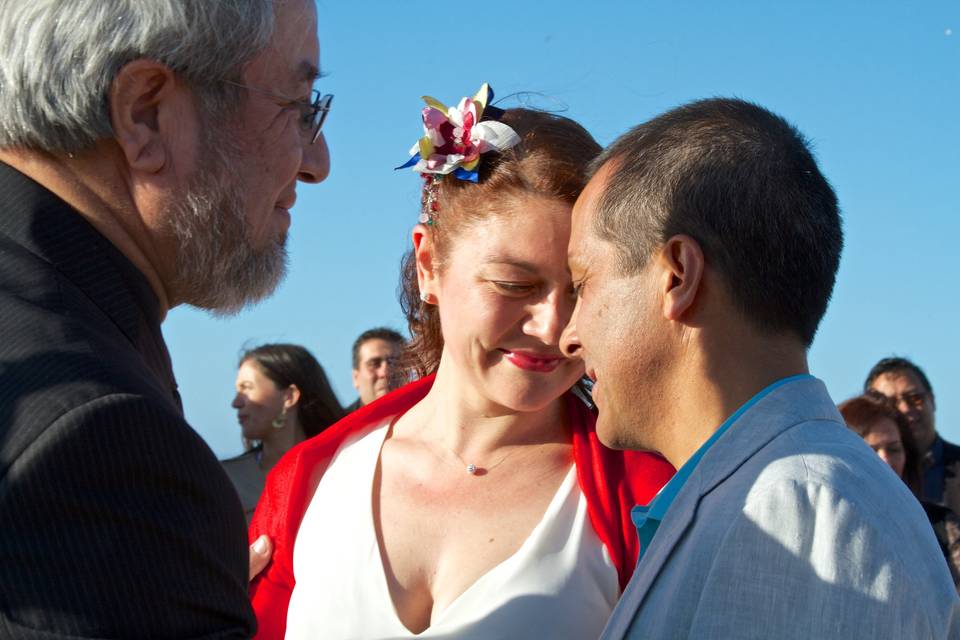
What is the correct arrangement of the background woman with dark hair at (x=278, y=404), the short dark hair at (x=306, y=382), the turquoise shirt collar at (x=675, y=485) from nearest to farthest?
the turquoise shirt collar at (x=675, y=485) < the background woman with dark hair at (x=278, y=404) < the short dark hair at (x=306, y=382)

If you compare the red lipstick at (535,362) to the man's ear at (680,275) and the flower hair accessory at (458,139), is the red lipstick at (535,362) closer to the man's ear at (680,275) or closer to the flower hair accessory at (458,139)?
the flower hair accessory at (458,139)

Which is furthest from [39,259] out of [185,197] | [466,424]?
[466,424]

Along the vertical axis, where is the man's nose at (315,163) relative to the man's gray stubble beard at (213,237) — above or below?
above

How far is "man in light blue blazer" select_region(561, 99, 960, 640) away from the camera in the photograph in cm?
172

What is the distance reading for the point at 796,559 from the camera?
1734mm

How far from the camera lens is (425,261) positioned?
323 centimetres

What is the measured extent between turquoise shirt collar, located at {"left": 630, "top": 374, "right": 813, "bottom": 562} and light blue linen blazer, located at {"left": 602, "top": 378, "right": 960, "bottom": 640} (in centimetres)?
7

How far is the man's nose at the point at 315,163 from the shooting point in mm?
2432

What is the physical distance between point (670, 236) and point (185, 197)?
38.0 inches

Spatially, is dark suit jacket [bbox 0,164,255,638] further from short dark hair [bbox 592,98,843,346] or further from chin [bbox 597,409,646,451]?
short dark hair [bbox 592,98,843,346]

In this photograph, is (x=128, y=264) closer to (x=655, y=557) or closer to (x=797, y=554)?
(x=655, y=557)

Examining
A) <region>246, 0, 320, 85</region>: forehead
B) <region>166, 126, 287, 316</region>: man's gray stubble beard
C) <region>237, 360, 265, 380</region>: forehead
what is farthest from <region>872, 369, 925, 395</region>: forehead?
<region>166, 126, 287, 316</region>: man's gray stubble beard

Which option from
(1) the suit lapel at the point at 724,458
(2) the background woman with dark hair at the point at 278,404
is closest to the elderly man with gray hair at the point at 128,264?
(1) the suit lapel at the point at 724,458

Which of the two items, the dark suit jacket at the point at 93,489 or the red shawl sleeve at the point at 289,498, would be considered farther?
the red shawl sleeve at the point at 289,498
